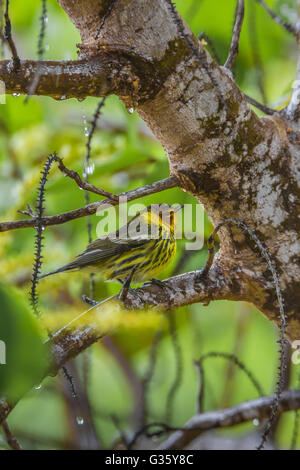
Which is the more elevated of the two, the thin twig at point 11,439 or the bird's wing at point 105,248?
the bird's wing at point 105,248

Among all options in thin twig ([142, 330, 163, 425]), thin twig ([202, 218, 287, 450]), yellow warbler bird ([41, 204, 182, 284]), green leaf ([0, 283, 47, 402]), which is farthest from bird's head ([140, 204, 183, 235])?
green leaf ([0, 283, 47, 402])

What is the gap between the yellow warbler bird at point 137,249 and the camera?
1.12 metres

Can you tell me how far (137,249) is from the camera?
4.00ft

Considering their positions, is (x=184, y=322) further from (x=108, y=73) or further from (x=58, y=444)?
(x=108, y=73)

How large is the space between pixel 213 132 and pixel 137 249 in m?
0.55

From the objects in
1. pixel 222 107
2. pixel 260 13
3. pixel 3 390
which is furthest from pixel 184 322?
pixel 3 390

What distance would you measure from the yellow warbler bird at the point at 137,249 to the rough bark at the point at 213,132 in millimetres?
319

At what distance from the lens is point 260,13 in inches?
53.1

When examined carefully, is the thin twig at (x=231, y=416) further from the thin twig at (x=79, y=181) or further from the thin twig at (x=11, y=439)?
the thin twig at (x=79, y=181)

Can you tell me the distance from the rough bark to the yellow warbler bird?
1.05ft

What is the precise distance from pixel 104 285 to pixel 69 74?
79 centimetres

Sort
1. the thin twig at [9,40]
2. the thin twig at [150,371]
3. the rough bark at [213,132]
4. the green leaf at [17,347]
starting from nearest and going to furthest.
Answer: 1. the green leaf at [17,347]
2. the thin twig at [9,40]
3. the rough bark at [213,132]
4. the thin twig at [150,371]

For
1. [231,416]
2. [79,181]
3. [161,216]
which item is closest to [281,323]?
[79,181]

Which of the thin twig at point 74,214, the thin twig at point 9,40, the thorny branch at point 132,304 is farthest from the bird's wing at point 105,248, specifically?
the thin twig at point 9,40
